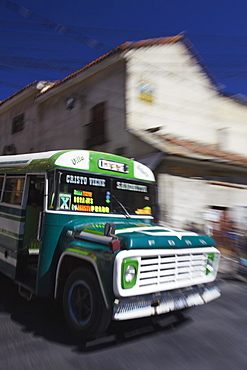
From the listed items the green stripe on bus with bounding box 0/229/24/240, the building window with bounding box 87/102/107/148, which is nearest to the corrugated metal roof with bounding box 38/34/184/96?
the building window with bounding box 87/102/107/148

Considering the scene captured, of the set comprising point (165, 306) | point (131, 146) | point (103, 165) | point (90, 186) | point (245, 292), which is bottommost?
point (245, 292)

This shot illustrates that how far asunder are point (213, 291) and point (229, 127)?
37.0 ft

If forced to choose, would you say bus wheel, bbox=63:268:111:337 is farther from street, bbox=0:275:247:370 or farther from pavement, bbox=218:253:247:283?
pavement, bbox=218:253:247:283

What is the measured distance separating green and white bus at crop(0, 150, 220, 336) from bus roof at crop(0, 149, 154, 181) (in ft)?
0.05

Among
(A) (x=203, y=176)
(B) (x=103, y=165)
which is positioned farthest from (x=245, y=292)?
(A) (x=203, y=176)

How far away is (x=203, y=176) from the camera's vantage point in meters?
10.5

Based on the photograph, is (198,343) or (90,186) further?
(90,186)

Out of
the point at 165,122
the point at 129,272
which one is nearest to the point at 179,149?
the point at 165,122

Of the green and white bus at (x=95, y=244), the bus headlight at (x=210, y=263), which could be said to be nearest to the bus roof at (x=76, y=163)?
the green and white bus at (x=95, y=244)

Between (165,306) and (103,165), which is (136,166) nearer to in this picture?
(103,165)

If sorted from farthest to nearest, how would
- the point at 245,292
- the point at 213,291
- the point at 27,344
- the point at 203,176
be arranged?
the point at 203,176, the point at 245,292, the point at 213,291, the point at 27,344

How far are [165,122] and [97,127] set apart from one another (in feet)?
9.20

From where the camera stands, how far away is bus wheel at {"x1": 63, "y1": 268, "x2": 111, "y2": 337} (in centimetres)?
336

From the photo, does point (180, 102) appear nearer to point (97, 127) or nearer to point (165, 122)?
point (165, 122)
